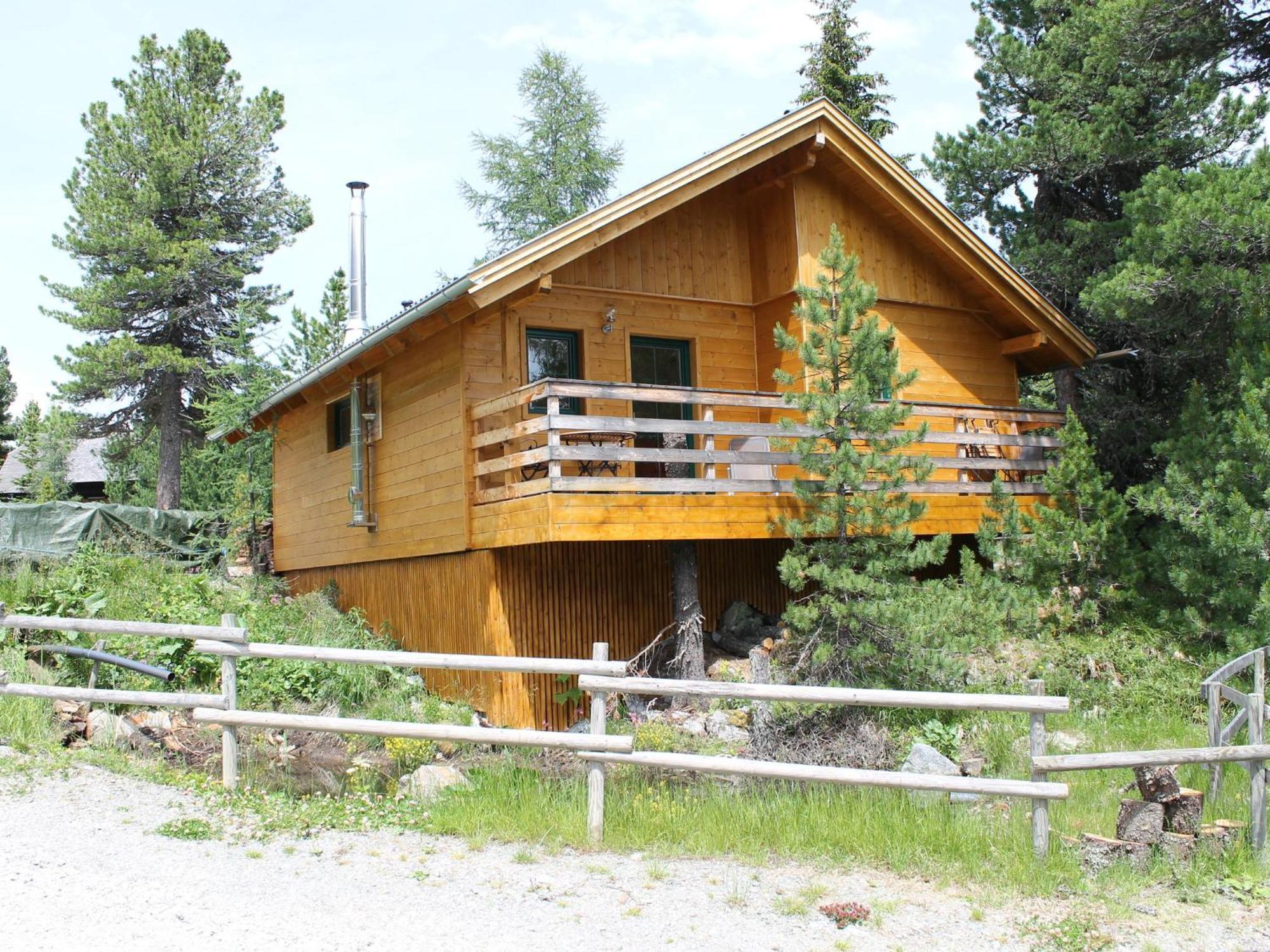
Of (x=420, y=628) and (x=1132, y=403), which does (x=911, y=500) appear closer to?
(x=420, y=628)

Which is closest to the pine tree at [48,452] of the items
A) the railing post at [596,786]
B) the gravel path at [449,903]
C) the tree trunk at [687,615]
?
the tree trunk at [687,615]

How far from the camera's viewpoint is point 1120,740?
1035 cm

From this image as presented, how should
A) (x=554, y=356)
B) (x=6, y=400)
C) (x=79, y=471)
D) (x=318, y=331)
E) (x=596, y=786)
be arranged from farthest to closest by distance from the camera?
(x=6, y=400) < (x=79, y=471) < (x=318, y=331) < (x=554, y=356) < (x=596, y=786)

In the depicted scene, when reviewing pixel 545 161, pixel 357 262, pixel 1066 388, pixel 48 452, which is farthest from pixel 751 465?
pixel 48 452

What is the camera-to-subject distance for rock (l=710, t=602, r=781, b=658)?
12.9 m

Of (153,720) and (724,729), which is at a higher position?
(153,720)

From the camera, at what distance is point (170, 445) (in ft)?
86.1

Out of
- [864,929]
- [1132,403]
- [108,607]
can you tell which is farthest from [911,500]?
[108,607]

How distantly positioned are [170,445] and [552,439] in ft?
61.1

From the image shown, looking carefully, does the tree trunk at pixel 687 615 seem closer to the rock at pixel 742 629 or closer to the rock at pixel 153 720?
the rock at pixel 742 629

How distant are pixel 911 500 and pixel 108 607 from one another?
9.42 m

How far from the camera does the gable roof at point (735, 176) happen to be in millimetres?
11461

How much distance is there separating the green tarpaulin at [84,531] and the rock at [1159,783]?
50.0ft

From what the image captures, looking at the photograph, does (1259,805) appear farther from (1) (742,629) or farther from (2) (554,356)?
(2) (554,356)
